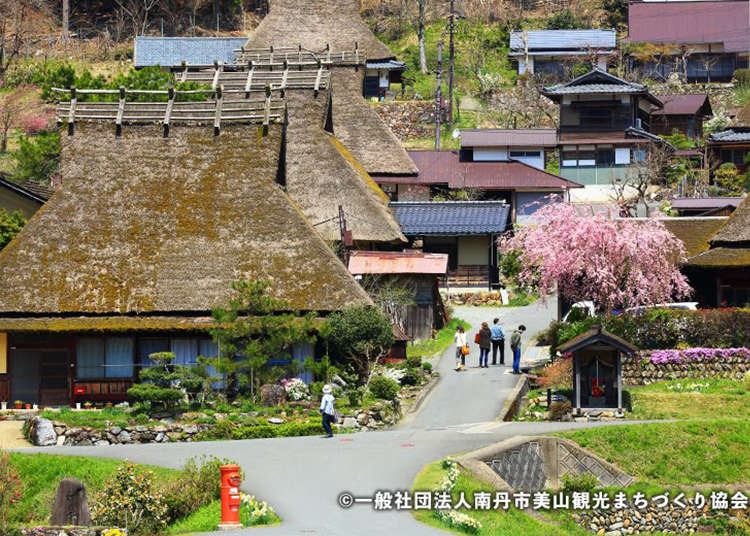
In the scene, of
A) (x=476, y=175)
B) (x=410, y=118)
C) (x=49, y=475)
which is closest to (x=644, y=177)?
(x=476, y=175)

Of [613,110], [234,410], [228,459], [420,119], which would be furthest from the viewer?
[420,119]

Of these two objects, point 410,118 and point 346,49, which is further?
point 410,118

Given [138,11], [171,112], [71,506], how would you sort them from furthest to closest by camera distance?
[138,11], [171,112], [71,506]

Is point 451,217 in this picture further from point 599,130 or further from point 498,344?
point 599,130

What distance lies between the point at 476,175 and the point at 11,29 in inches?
1573

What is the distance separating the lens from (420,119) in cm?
8331

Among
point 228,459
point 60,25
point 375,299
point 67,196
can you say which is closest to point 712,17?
point 60,25

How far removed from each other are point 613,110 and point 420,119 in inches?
474

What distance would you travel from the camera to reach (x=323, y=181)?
176 ft

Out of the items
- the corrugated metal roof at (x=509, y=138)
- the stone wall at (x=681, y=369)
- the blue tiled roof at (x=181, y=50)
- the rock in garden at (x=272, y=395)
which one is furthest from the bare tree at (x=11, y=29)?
the stone wall at (x=681, y=369)

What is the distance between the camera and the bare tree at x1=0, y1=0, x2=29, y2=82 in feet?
304

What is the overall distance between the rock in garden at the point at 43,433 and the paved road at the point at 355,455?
3.17 feet

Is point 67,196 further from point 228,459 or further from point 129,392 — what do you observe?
point 228,459

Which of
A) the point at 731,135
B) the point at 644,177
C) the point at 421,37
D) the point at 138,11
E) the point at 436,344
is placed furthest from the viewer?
the point at 138,11
